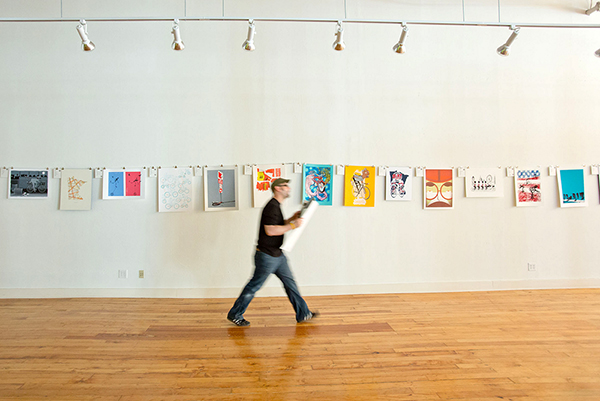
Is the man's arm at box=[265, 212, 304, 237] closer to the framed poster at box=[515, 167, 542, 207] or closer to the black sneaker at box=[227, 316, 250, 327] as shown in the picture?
the black sneaker at box=[227, 316, 250, 327]

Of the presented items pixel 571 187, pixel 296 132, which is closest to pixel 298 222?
pixel 296 132

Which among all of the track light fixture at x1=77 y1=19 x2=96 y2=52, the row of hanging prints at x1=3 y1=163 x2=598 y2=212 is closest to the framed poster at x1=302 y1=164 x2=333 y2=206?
the row of hanging prints at x1=3 y1=163 x2=598 y2=212

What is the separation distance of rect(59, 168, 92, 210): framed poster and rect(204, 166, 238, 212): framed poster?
1.68m

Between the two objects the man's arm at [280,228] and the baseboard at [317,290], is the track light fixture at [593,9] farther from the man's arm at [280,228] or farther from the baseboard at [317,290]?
the man's arm at [280,228]

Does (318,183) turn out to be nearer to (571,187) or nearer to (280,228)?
(280,228)

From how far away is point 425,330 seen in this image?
3469mm

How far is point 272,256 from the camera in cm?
363

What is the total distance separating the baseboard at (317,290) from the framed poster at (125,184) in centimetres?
133

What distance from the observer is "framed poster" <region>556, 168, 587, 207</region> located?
527cm

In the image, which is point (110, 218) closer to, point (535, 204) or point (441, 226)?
point (441, 226)

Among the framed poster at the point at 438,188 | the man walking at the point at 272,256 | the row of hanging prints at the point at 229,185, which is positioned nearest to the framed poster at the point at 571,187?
the row of hanging prints at the point at 229,185

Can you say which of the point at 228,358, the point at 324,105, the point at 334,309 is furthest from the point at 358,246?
the point at 228,358

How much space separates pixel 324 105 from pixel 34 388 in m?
4.41

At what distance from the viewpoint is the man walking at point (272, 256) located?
3600 mm
